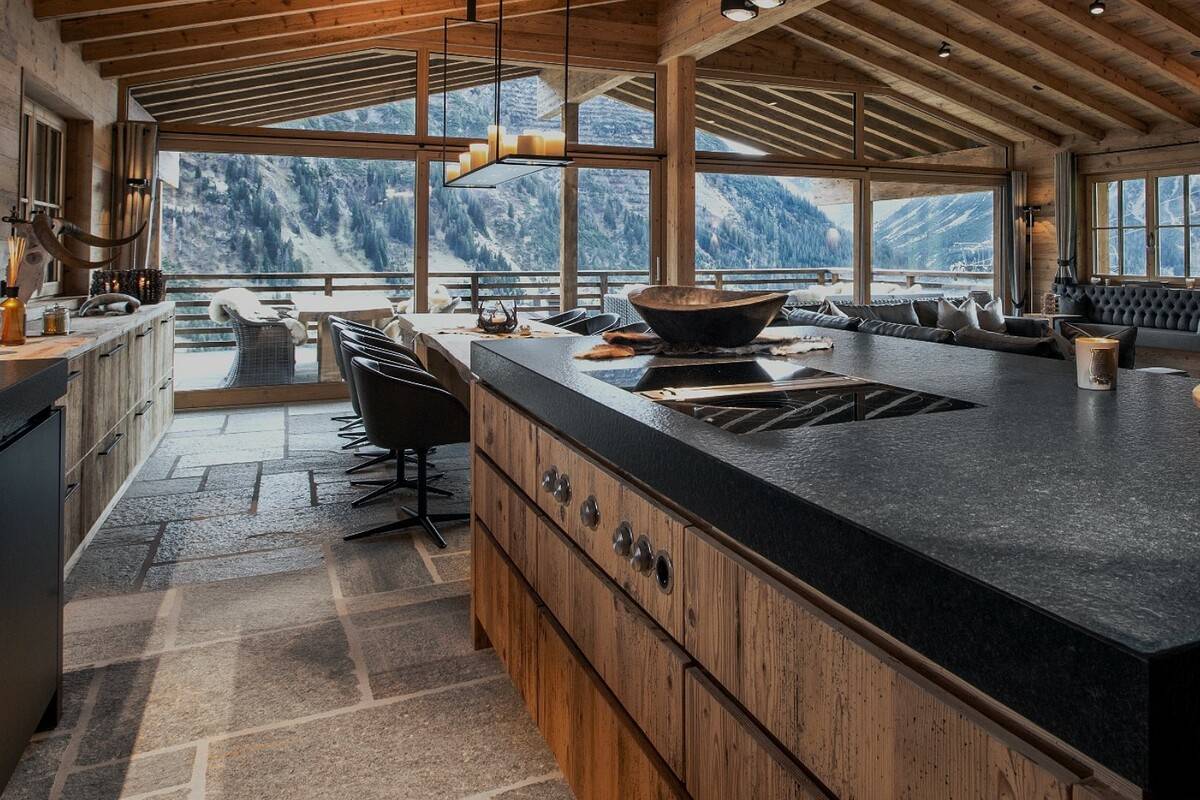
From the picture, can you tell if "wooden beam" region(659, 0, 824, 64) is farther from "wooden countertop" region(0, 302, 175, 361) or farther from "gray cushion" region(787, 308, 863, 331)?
"wooden countertop" region(0, 302, 175, 361)

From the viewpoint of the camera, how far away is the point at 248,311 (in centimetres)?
720

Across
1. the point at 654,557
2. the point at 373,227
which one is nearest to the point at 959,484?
the point at 654,557

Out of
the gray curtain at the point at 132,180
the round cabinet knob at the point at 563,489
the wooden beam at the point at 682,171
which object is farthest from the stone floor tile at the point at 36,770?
the wooden beam at the point at 682,171

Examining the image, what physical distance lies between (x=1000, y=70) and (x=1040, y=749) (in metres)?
9.90

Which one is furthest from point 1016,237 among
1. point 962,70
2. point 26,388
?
point 26,388

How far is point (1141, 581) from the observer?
57 cm

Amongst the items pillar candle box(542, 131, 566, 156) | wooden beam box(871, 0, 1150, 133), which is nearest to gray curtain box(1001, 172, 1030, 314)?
wooden beam box(871, 0, 1150, 133)

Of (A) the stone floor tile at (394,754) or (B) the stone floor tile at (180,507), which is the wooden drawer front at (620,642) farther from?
(B) the stone floor tile at (180,507)

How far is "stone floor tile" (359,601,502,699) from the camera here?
2.38 metres

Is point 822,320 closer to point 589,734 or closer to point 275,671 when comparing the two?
point 275,671

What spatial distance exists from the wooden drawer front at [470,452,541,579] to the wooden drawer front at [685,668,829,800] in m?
0.77

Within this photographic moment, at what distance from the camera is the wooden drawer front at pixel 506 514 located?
6.13 feet

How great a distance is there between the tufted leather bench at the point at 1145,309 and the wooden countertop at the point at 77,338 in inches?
327

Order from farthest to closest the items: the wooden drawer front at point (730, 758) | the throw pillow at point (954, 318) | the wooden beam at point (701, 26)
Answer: the throw pillow at point (954, 318) < the wooden beam at point (701, 26) < the wooden drawer front at point (730, 758)
